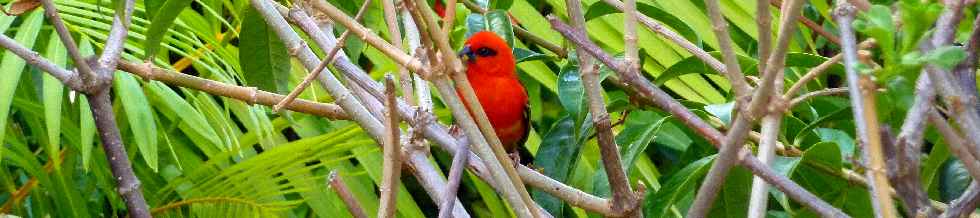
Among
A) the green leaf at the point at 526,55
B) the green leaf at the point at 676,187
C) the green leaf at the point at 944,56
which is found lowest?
the green leaf at the point at 676,187

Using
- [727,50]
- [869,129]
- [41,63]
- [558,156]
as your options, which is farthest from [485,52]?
[869,129]

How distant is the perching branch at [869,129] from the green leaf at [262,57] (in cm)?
93

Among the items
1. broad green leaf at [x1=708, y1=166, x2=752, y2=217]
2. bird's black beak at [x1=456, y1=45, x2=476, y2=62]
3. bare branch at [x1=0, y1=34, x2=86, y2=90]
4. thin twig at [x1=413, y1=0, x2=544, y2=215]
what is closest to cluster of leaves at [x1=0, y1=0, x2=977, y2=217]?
broad green leaf at [x1=708, y1=166, x2=752, y2=217]

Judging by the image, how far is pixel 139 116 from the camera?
2.27 m

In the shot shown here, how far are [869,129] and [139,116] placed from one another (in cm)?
155

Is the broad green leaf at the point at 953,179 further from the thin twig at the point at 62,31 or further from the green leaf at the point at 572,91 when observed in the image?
the thin twig at the point at 62,31

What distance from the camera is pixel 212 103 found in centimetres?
253

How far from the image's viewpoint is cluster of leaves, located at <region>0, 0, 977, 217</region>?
1771 millimetres

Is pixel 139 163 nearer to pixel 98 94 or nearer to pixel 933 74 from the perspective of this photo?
pixel 98 94

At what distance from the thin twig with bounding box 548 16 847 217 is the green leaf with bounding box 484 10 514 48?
0.43 m

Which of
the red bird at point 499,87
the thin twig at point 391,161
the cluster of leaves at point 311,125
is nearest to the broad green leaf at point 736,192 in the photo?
the cluster of leaves at point 311,125

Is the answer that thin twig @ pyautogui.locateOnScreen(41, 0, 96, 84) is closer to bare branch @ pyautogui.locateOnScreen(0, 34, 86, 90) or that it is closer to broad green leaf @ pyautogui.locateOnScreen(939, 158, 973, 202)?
bare branch @ pyautogui.locateOnScreen(0, 34, 86, 90)

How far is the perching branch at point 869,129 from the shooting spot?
3.09ft

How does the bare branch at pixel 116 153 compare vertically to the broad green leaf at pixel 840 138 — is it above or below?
above
